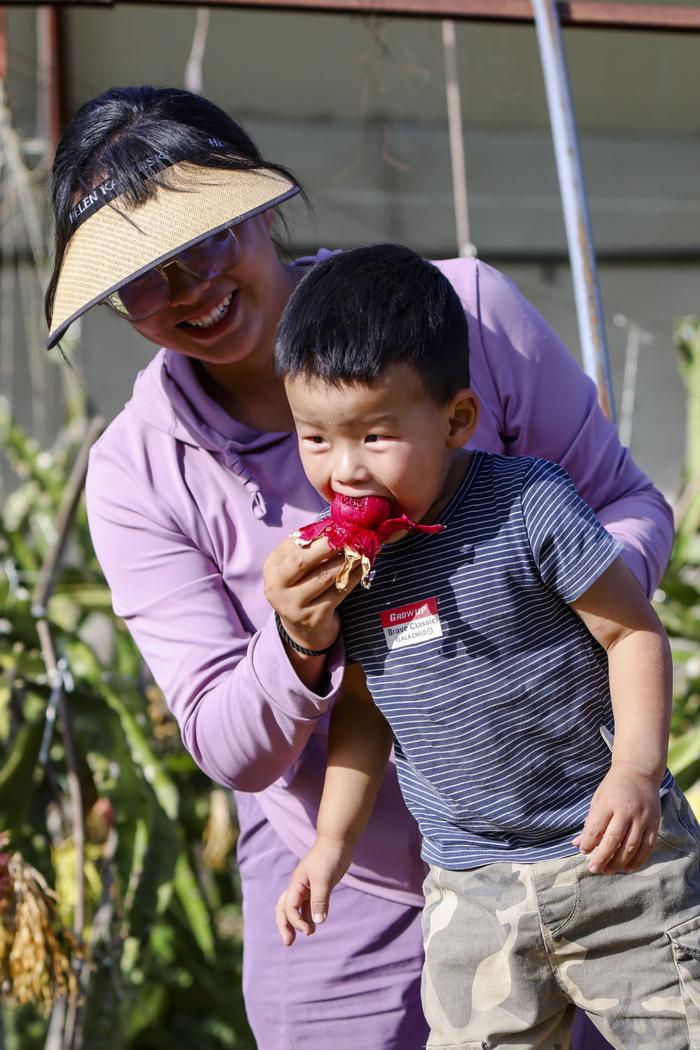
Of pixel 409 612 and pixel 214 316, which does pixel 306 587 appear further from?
pixel 214 316

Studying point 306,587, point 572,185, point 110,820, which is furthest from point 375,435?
point 110,820

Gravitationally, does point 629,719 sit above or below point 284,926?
above

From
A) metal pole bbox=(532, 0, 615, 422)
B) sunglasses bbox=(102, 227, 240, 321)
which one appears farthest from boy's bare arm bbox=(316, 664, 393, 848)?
metal pole bbox=(532, 0, 615, 422)

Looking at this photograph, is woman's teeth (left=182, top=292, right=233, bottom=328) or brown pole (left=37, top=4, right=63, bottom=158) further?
brown pole (left=37, top=4, right=63, bottom=158)

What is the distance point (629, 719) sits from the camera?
1.17 m

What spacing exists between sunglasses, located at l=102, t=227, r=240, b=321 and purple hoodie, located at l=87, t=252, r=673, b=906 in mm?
157

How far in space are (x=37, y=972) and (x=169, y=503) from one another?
3.10 feet

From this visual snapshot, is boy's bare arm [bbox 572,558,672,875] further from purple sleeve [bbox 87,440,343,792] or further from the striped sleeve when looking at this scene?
purple sleeve [bbox 87,440,343,792]

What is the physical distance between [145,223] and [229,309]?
0.45ft

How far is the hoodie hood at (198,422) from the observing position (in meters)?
1.43

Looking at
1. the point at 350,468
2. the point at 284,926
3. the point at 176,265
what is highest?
the point at 176,265

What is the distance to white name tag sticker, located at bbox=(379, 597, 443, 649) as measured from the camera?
1.24 meters

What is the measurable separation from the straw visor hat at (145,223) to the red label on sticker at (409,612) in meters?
0.42

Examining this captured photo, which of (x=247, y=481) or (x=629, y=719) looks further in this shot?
(x=247, y=481)
